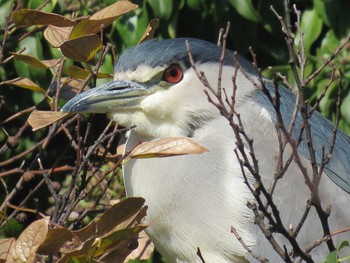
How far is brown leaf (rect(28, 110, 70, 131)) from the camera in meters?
2.04

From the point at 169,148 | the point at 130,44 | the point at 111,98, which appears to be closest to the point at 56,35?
the point at 111,98

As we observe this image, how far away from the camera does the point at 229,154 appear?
8.57 ft

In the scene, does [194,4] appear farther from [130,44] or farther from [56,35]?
[56,35]

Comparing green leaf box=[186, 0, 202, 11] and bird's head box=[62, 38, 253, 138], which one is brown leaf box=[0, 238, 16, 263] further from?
green leaf box=[186, 0, 202, 11]

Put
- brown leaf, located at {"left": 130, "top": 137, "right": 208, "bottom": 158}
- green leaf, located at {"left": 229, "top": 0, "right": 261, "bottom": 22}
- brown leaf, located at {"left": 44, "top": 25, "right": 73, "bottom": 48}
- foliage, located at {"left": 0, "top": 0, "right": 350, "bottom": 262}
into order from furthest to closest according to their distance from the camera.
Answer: green leaf, located at {"left": 229, "top": 0, "right": 261, "bottom": 22} → foliage, located at {"left": 0, "top": 0, "right": 350, "bottom": 262} → brown leaf, located at {"left": 44, "top": 25, "right": 73, "bottom": 48} → brown leaf, located at {"left": 130, "top": 137, "right": 208, "bottom": 158}

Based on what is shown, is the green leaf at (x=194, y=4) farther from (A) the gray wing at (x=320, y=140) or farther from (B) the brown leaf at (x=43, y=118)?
(B) the brown leaf at (x=43, y=118)

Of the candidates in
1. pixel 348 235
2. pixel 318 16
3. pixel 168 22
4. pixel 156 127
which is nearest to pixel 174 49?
pixel 156 127

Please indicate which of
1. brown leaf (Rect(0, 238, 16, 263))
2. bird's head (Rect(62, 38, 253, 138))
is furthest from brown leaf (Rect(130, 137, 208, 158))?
bird's head (Rect(62, 38, 253, 138))

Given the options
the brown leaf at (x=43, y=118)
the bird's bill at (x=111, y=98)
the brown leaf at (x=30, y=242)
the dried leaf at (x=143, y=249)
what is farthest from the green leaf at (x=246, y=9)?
the brown leaf at (x=30, y=242)

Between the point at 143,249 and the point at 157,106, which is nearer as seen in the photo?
the point at 143,249

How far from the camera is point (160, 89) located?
2.68 metres

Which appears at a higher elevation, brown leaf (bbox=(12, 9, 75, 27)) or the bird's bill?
brown leaf (bbox=(12, 9, 75, 27))

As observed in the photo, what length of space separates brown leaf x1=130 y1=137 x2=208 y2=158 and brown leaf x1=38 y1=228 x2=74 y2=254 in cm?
25

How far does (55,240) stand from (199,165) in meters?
0.90
